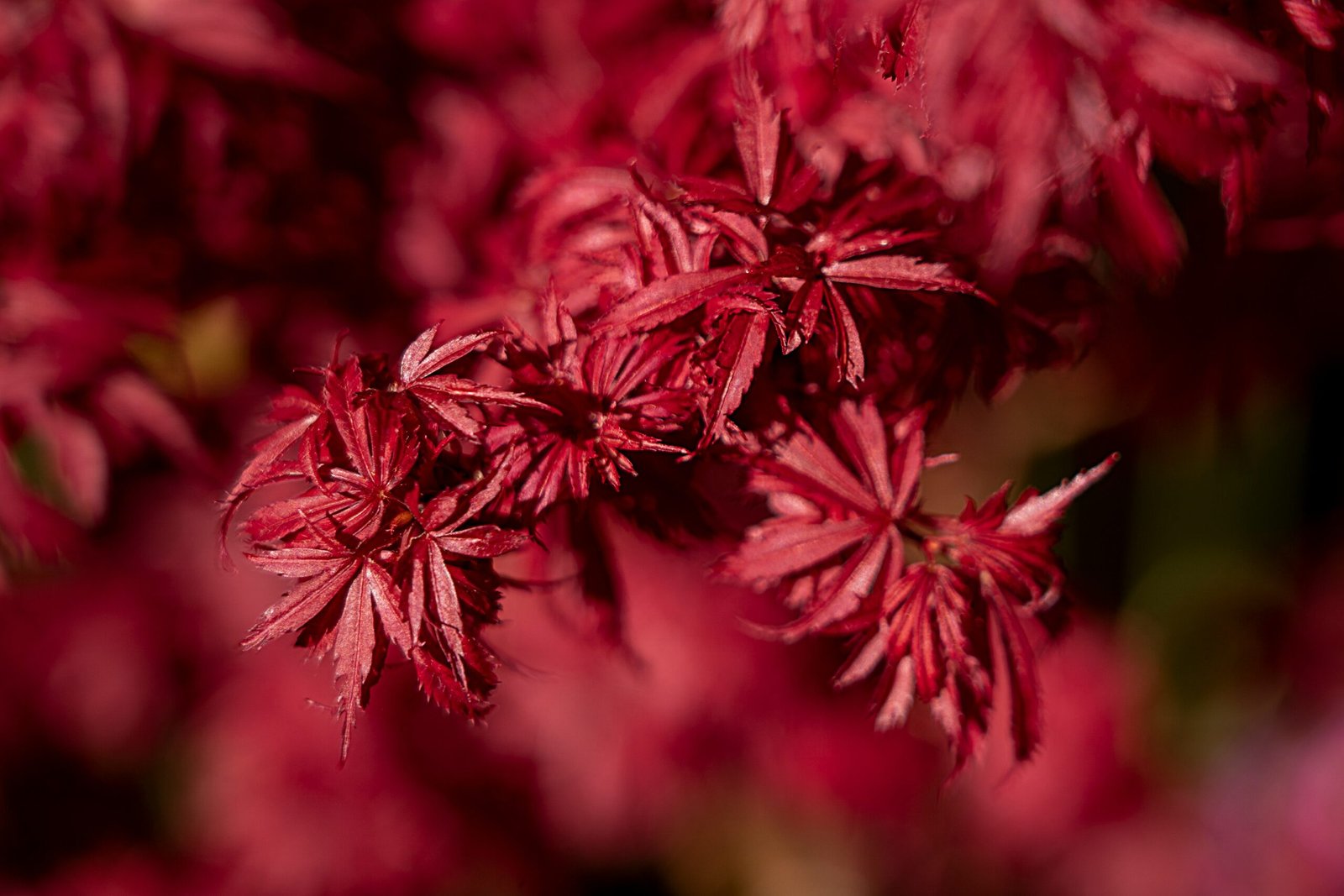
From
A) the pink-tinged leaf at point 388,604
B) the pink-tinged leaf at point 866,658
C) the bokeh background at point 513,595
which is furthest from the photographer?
the bokeh background at point 513,595

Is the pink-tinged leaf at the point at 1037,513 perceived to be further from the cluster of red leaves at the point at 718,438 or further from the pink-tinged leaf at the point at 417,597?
the pink-tinged leaf at the point at 417,597

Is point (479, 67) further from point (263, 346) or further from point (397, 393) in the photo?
point (397, 393)

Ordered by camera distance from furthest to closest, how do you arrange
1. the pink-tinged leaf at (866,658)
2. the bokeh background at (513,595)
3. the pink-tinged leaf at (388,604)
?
the bokeh background at (513,595)
the pink-tinged leaf at (866,658)
the pink-tinged leaf at (388,604)

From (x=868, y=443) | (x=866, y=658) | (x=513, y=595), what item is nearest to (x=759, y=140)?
(x=868, y=443)

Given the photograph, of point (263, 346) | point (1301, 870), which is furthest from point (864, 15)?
point (1301, 870)

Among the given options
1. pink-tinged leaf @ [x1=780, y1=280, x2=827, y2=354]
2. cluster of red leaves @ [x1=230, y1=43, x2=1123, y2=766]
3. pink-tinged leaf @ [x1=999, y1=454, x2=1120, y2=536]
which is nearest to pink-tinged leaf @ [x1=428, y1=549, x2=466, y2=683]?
cluster of red leaves @ [x1=230, y1=43, x2=1123, y2=766]

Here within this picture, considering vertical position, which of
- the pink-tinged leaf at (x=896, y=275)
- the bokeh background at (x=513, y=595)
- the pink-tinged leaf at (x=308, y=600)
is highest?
the pink-tinged leaf at (x=896, y=275)

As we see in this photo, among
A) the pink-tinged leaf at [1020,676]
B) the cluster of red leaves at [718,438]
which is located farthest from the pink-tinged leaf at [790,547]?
the pink-tinged leaf at [1020,676]

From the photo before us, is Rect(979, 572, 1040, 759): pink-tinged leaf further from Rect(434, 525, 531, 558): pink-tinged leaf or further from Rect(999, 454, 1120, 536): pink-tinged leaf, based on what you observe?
Rect(434, 525, 531, 558): pink-tinged leaf
